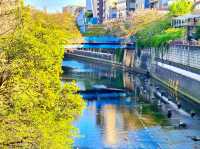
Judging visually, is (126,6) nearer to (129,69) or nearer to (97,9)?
(97,9)

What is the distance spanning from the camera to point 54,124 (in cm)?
1085

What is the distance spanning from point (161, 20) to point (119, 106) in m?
35.5

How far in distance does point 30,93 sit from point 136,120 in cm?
2209

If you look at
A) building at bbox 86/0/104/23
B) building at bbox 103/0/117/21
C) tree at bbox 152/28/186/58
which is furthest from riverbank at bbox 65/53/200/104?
building at bbox 86/0/104/23

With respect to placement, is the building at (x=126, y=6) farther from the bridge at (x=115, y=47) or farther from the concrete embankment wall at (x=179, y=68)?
the concrete embankment wall at (x=179, y=68)

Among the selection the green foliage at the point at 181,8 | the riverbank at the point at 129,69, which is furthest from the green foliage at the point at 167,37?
the green foliage at the point at 181,8

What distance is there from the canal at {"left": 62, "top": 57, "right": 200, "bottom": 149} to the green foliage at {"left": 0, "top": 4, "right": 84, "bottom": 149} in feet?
13.0

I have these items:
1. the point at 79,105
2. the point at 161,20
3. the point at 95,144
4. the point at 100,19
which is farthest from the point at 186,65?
the point at 100,19

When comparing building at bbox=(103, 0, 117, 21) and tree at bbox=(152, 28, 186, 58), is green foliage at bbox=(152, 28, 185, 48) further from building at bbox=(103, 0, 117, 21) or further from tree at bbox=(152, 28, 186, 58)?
building at bbox=(103, 0, 117, 21)

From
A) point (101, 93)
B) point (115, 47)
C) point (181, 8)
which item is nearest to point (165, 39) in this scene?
point (101, 93)

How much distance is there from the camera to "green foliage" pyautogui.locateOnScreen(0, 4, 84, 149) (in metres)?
9.48

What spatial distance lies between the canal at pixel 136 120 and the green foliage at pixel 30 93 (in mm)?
3958

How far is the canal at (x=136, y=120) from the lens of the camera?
972 inches

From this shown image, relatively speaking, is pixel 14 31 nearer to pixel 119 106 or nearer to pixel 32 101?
pixel 32 101
